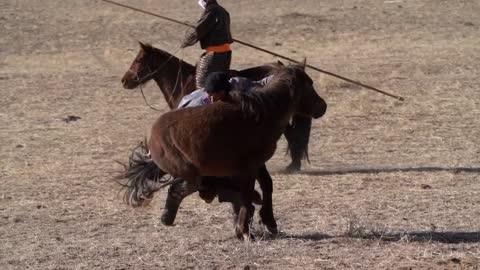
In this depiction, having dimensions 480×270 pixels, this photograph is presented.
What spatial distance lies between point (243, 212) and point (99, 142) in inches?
198

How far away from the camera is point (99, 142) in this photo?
1132 cm

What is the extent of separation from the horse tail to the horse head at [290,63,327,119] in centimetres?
116

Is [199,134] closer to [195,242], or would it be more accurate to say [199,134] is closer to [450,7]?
[195,242]

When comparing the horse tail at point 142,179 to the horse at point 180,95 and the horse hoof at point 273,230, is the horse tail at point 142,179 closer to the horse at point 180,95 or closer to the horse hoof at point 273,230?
the horse at point 180,95

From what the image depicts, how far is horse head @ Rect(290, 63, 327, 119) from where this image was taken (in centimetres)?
682

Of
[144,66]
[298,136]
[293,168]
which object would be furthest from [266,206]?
[144,66]

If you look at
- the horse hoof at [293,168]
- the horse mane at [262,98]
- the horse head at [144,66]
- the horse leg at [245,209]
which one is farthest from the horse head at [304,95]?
the horse head at [144,66]

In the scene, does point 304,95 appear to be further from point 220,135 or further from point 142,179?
point 142,179

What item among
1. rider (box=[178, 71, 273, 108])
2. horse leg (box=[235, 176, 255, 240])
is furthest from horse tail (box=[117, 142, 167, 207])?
horse leg (box=[235, 176, 255, 240])

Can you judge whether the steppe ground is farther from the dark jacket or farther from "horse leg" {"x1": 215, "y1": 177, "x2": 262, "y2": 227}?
the dark jacket

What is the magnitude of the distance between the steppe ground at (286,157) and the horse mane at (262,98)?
921 millimetres

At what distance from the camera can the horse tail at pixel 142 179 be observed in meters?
6.88

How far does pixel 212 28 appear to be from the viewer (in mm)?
9211

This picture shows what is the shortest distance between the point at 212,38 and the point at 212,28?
0.44 ft
